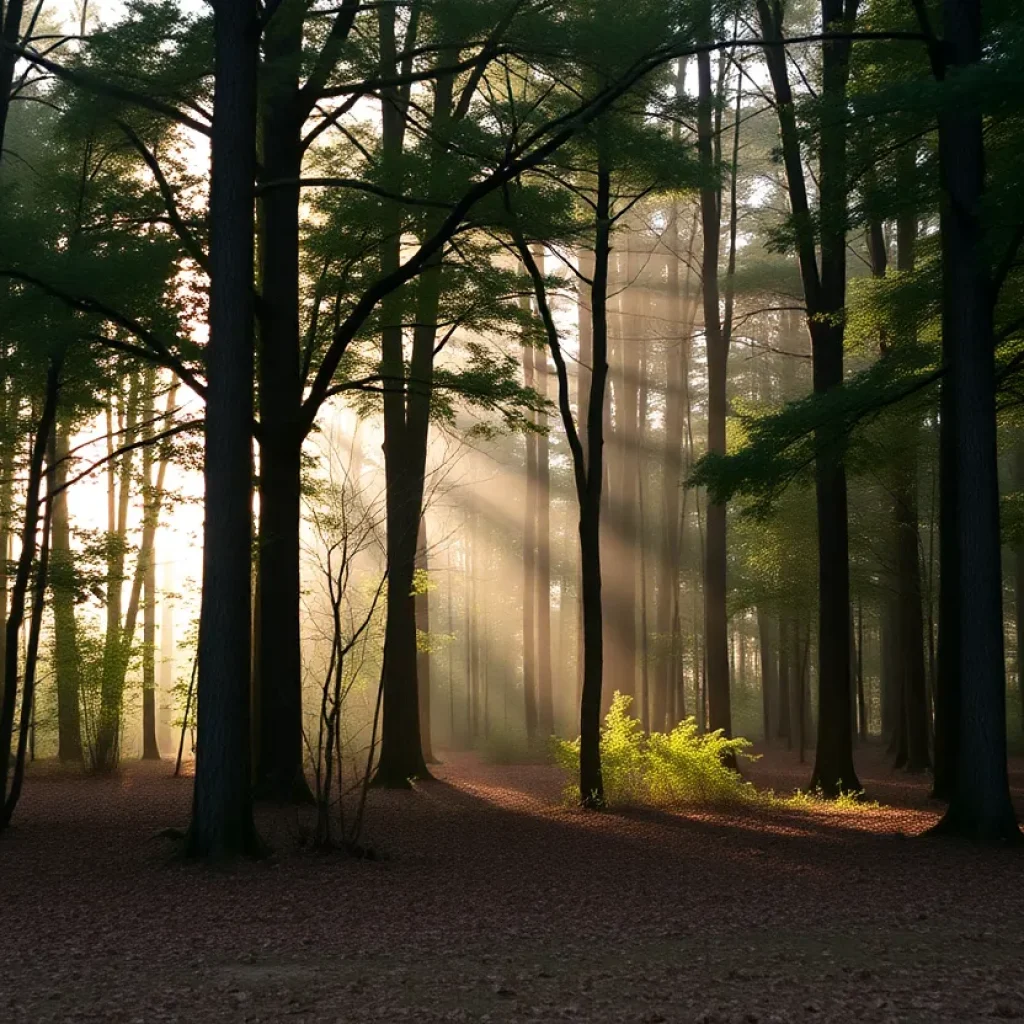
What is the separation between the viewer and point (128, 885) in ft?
26.2

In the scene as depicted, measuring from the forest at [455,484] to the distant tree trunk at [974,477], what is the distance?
3cm

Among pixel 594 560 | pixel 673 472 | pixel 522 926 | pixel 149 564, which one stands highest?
pixel 673 472

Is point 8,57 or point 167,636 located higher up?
point 8,57

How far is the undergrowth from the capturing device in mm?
12812

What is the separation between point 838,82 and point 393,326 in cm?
574

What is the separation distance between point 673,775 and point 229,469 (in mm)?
6649

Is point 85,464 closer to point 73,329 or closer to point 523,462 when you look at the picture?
point 73,329

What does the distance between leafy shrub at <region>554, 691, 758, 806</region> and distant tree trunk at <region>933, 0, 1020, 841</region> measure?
337cm

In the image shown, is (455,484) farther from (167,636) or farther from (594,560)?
(167,636)

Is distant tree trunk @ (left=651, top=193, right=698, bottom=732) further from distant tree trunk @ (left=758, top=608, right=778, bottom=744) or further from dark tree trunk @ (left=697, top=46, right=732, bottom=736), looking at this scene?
dark tree trunk @ (left=697, top=46, right=732, bottom=736)

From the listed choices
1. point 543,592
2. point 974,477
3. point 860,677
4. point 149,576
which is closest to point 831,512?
point 974,477

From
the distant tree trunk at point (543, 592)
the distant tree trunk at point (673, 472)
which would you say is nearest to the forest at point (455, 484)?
the distant tree trunk at point (673, 472)

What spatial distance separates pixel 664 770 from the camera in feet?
42.5

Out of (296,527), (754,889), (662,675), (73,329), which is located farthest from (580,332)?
(754,889)
